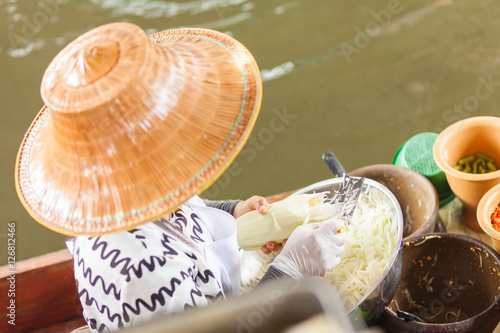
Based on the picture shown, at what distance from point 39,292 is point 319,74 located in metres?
3.03

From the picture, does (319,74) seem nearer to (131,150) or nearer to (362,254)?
(362,254)

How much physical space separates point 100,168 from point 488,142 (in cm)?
194

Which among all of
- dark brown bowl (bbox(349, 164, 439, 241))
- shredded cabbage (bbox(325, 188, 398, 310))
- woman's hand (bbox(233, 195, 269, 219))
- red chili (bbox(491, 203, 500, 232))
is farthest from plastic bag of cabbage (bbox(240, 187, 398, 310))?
red chili (bbox(491, 203, 500, 232))

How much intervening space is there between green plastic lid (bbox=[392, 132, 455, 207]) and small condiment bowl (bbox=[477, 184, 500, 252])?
51 centimetres

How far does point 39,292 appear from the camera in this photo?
98.3 inches

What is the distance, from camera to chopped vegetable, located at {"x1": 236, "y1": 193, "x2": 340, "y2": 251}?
214 cm

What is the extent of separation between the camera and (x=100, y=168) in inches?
53.7

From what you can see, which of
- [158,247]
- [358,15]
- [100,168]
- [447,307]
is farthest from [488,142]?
[358,15]

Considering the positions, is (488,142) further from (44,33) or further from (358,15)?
(44,33)

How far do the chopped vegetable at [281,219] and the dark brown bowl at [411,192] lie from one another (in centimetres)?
52

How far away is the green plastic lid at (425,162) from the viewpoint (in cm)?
272

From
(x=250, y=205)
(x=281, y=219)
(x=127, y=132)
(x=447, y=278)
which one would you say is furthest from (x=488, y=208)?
(x=127, y=132)

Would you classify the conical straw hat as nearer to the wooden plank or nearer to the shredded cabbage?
the shredded cabbage

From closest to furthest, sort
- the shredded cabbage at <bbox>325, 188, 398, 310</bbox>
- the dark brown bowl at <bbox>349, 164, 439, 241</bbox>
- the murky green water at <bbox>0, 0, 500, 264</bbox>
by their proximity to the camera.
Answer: the shredded cabbage at <bbox>325, 188, 398, 310</bbox> < the dark brown bowl at <bbox>349, 164, 439, 241</bbox> < the murky green water at <bbox>0, 0, 500, 264</bbox>
